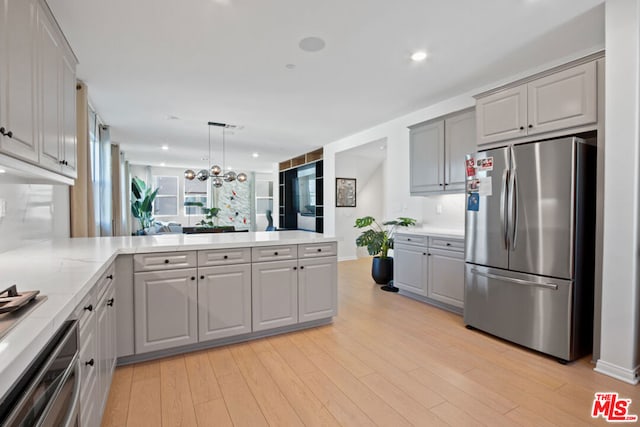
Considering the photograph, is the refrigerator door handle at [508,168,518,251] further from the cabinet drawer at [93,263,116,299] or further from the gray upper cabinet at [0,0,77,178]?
the gray upper cabinet at [0,0,77,178]

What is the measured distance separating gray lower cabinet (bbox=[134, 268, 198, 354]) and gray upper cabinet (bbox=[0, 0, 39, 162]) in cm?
115

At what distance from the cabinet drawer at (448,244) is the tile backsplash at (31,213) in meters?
3.83

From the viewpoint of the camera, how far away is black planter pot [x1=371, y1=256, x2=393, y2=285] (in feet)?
16.1

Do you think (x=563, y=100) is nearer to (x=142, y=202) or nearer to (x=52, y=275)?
(x=52, y=275)

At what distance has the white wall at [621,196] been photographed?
2.16 m

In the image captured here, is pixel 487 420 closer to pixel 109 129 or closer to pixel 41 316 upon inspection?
pixel 41 316

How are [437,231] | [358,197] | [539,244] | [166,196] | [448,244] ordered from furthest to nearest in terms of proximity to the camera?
[166,196] → [358,197] → [437,231] → [448,244] → [539,244]

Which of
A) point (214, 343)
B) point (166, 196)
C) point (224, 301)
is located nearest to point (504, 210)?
point (224, 301)

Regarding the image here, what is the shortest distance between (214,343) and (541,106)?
3476 millimetres

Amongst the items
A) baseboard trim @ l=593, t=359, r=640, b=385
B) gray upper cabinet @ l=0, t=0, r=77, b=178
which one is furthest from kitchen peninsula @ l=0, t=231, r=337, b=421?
baseboard trim @ l=593, t=359, r=640, b=385

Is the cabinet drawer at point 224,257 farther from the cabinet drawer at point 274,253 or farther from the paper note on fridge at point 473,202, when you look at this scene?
the paper note on fridge at point 473,202

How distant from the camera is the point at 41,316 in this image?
0.94 meters

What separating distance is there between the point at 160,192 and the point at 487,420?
35.1 ft

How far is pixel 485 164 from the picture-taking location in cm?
298
